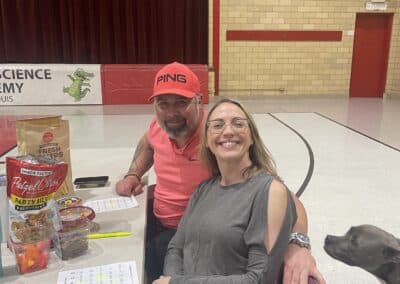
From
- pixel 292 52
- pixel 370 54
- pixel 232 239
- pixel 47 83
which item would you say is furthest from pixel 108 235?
pixel 370 54

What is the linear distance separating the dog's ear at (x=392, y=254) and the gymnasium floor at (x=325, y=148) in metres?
0.24

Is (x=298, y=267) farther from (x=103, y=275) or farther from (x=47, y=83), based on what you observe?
(x=47, y=83)

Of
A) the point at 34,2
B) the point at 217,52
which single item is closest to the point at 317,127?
the point at 217,52

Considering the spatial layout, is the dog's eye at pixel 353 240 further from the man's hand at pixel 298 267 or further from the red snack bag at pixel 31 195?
the red snack bag at pixel 31 195

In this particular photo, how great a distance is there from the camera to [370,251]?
6.47 ft

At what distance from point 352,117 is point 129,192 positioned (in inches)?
243

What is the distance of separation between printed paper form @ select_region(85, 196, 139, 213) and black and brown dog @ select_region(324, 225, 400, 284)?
3.94 feet

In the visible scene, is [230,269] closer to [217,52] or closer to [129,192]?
[129,192]

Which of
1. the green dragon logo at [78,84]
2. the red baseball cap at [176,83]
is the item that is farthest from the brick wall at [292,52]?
the red baseball cap at [176,83]

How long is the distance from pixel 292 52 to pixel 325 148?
572 cm

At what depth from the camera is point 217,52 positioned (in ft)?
31.8

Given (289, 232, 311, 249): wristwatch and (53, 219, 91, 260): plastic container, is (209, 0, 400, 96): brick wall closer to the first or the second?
(289, 232, 311, 249): wristwatch

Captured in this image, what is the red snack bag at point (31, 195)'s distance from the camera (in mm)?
1004

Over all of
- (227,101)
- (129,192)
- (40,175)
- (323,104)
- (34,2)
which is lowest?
(323,104)
